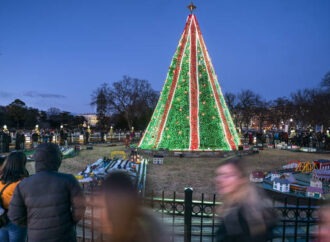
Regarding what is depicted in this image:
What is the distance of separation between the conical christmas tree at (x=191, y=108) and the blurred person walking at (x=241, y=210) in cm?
1836

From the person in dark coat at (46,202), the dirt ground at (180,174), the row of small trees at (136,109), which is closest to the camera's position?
the person in dark coat at (46,202)

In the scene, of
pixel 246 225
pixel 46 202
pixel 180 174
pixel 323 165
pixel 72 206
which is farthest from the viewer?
pixel 323 165

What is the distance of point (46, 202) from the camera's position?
3123mm

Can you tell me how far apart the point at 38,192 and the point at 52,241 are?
53 cm

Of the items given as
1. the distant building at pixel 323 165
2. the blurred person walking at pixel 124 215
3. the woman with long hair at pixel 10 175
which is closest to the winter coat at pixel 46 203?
the woman with long hair at pixel 10 175

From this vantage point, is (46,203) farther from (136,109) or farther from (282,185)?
(136,109)

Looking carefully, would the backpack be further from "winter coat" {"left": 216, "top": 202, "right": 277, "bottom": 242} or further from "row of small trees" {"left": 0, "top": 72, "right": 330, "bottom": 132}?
"row of small trees" {"left": 0, "top": 72, "right": 330, "bottom": 132}

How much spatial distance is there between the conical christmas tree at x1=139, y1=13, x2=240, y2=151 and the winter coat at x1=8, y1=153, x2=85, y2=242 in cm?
1834

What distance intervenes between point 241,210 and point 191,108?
61.8 feet

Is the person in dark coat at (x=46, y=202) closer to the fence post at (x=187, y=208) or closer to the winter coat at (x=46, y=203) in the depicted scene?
the winter coat at (x=46, y=203)

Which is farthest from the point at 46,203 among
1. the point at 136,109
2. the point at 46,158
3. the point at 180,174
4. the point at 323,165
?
the point at 136,109

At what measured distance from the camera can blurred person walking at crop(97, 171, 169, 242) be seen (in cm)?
215

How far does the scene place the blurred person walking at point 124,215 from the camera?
2.15m

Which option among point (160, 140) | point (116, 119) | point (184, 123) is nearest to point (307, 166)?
point (184, 123)
